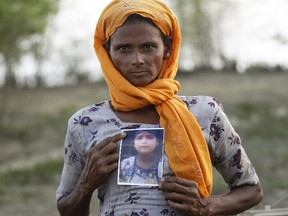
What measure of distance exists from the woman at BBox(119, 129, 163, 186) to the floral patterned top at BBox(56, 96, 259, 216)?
0.03m

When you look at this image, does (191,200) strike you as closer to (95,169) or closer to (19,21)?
(95,169)

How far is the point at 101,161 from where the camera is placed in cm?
283

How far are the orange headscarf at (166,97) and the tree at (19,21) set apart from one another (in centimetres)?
1168

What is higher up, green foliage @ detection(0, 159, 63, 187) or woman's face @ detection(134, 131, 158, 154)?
green foliage @ detection(0, 159, 63, 187)

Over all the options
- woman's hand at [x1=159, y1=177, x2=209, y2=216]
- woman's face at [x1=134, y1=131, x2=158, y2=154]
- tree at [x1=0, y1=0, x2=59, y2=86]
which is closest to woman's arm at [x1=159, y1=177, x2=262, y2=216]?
woman's hand at [x1=159, y1=177, x2=209, y2=216]

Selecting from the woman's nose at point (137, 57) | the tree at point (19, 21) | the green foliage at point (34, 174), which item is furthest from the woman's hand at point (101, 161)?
the tree at point (19, 21)

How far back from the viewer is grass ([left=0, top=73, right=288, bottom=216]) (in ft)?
31.7

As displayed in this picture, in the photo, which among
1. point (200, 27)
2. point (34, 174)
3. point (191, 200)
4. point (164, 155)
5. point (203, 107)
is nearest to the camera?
point (191, 200)

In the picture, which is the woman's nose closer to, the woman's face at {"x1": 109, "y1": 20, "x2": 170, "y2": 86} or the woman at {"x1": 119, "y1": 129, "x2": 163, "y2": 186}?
the woman's face at {"x1": 109, "y1": 20, "x2": 170, "y2": 86}

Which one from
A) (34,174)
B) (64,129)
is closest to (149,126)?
(34,174)

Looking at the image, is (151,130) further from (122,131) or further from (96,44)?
(96,44)

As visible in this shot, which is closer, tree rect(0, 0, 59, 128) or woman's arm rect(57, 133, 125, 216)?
Result: woman's arm rect(57, 133, 125, 216)

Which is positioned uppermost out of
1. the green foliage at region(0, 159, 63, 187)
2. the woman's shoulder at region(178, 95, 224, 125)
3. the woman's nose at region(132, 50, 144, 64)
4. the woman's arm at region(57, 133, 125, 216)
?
the green foliage at region(0, 159, 63, 187)

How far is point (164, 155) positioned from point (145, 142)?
0.09 m
